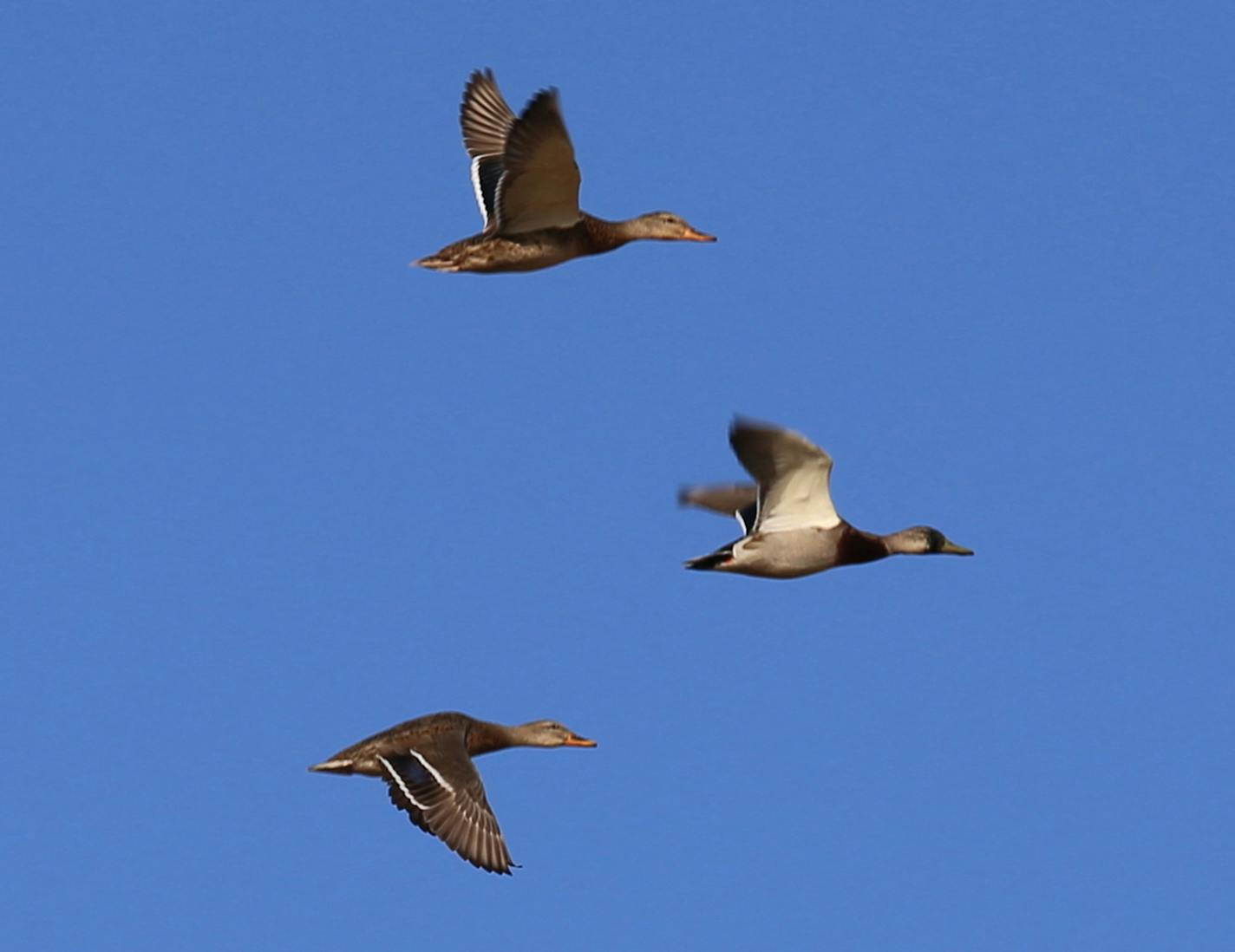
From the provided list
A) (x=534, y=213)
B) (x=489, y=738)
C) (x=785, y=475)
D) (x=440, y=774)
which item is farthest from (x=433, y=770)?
(x=534, y=213)

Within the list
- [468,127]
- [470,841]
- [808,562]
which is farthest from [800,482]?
[468,127]

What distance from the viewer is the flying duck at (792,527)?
61.7 feet

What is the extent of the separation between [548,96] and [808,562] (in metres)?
4.48

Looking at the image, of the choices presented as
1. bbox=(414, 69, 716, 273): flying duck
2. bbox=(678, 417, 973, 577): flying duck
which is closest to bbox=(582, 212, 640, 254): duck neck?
bbox=(414, 69, 716, 273): flying duck

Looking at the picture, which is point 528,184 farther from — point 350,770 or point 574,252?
point 350,770

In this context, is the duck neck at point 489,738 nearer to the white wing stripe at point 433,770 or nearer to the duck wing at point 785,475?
the white wing stripe at point 433,770

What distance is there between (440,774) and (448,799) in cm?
31

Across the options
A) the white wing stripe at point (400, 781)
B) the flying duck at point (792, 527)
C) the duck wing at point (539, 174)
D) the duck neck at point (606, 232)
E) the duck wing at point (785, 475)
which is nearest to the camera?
the duck wing at point (785, 475)

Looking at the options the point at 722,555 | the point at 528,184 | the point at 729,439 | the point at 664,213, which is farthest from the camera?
the point at 664,213

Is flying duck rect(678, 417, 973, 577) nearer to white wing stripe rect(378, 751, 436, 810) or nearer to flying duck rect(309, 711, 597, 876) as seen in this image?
flying duck rect(309, 711, 597, 876)

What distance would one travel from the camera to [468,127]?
936 inches

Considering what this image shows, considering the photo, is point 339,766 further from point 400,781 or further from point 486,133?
point 486,133

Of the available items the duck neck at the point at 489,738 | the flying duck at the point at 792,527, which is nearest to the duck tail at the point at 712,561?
the flying duck at the point at 792,527

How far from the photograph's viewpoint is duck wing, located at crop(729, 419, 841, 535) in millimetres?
18391
